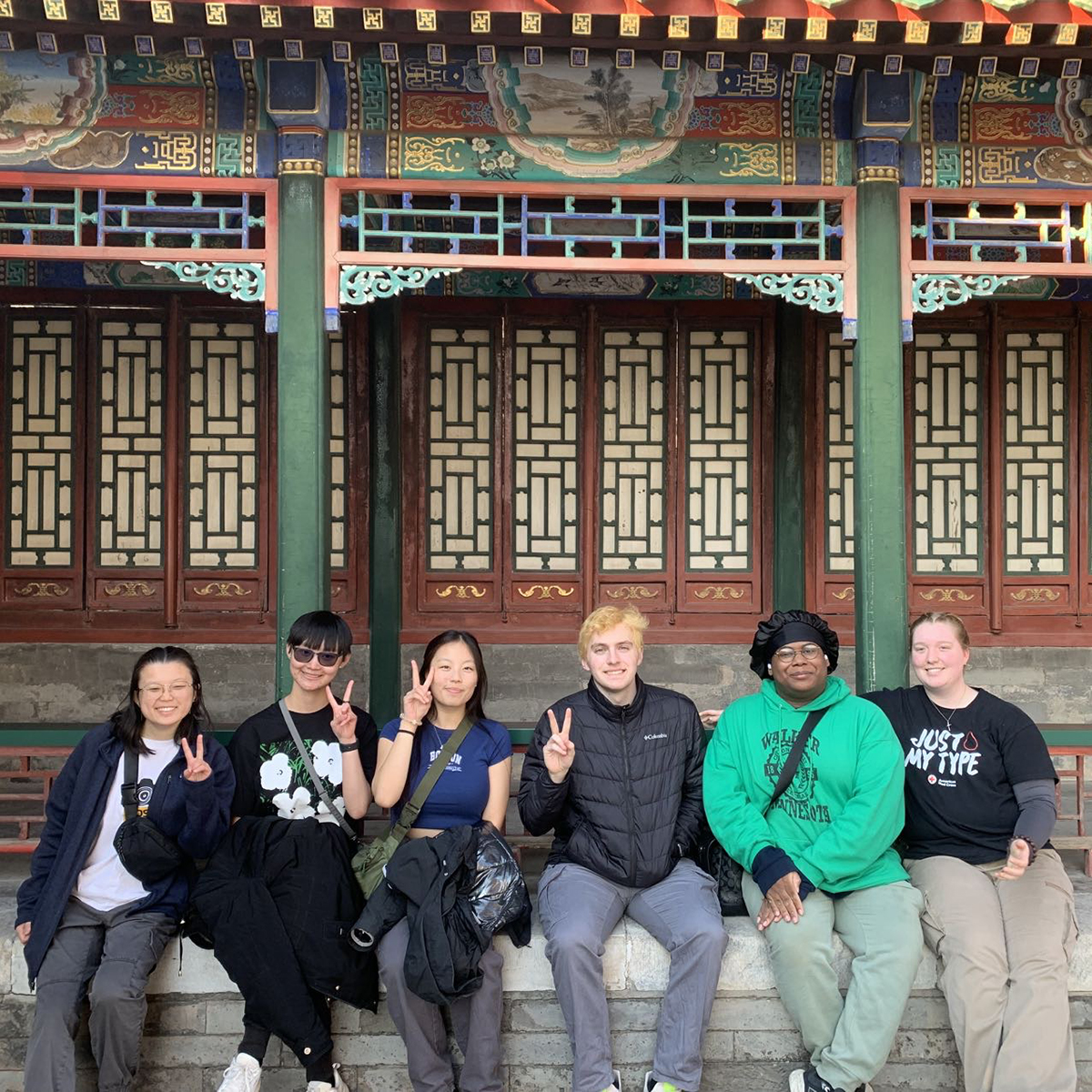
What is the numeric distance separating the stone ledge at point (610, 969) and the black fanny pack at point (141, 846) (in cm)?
34

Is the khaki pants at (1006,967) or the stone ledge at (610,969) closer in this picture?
the khaki pants at (1006,967)

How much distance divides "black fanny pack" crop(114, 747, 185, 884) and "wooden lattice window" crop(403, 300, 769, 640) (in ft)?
11.1

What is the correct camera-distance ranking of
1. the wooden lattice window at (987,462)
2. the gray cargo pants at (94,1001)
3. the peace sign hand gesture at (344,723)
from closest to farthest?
the gray cargo pants at (94,1001), the peace sign hand gesture at (344,723), the wooden lattice window at (987,462)

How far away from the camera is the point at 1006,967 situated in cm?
399

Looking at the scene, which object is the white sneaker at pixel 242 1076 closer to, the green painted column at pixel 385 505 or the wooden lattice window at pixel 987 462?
the green painted column at pixel 385 505

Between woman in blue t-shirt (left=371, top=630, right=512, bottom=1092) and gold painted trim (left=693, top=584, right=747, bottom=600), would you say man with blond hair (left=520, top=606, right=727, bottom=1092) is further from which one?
gold painted trim (left=693, top=584, right=747, bottom=600)

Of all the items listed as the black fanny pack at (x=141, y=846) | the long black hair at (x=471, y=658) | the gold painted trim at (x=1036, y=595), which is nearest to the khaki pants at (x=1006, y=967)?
the long black hair at (x=471, y=658)

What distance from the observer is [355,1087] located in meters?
4.20

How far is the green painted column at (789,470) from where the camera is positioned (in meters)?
7.35

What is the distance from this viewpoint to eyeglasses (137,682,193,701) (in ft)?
13.4

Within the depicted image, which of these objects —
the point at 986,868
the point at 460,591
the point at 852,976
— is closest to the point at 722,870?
the point at 852,976

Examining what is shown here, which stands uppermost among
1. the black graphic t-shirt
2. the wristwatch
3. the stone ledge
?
the black graphic t-shirt

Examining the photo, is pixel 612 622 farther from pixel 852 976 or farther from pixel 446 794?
pixel 852 976

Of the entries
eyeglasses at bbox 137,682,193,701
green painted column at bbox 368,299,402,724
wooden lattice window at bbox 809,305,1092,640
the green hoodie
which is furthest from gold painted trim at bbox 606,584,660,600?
eyeglasses at bbox 137,682,193,701
